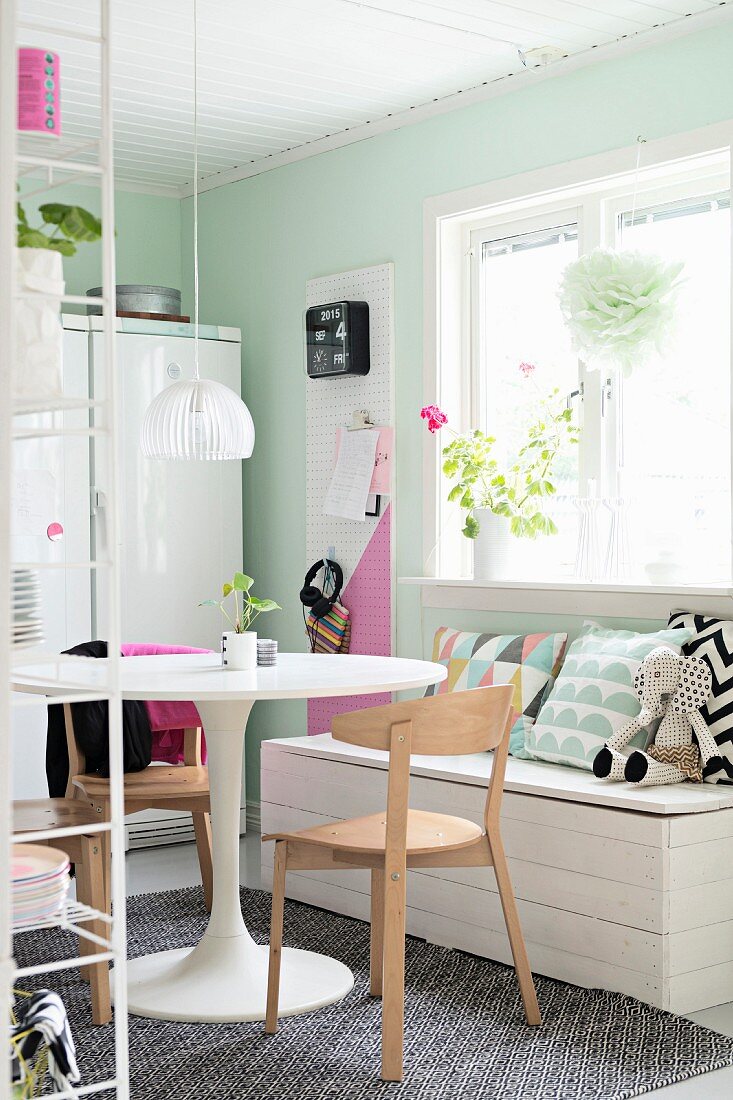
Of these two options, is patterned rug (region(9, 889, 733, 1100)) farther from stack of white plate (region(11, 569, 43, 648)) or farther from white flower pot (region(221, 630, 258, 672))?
stack of white plate (region(11, 569, 43, 648))

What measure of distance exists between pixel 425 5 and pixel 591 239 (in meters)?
0.89

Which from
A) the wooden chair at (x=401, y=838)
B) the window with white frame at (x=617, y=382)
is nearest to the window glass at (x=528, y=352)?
the window with white frame at (x=617, y=382)

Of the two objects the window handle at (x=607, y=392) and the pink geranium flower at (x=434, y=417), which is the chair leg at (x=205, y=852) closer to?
the pink geranium flower at (x=434, y=417)

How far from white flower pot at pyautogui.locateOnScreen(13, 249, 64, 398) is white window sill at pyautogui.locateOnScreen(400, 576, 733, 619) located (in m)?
2.08

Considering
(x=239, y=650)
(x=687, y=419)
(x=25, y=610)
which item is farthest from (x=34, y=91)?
(x=687, y=419)

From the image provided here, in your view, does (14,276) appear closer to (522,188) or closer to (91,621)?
(522,188)

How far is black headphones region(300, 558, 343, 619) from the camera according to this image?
180 inches

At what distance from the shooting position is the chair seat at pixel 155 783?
3262 millimetres

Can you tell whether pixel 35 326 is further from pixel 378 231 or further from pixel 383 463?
pixel 378 231

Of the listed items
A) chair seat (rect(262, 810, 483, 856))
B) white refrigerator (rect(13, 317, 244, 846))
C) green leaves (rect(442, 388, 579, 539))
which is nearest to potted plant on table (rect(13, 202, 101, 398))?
chair seat (rect(262, 810, 483, 856))

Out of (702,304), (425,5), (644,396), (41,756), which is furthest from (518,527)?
(41,756)

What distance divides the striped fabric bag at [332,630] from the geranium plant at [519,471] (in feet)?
2.19

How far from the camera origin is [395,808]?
8.57ft

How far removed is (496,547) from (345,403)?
93cm
